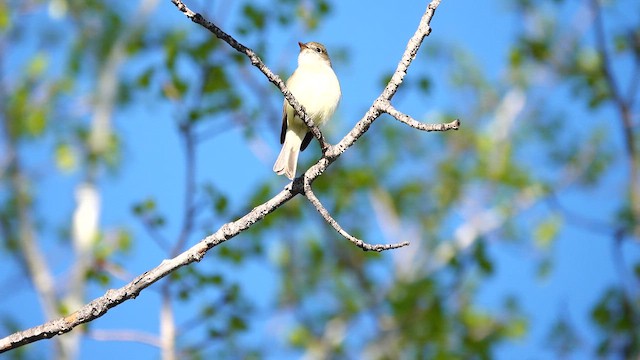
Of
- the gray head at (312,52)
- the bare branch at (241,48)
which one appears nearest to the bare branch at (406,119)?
the bare branch at (241,48)

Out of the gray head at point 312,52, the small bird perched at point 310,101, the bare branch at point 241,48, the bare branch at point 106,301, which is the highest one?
the gray head at point 312,52

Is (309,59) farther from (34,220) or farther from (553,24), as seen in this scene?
(553,24)

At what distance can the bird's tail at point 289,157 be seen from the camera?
522 centimetres

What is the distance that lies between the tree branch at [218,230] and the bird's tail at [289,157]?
4.38ft

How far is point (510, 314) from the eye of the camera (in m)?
14.8

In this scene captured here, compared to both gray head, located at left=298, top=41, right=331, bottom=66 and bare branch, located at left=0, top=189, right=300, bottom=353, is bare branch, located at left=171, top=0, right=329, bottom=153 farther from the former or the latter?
gray head, located at left=298, top=41, right=331, bottom=66

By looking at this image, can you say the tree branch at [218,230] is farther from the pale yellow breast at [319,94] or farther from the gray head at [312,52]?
the gray head at [312,52]

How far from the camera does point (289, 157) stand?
18.1ft

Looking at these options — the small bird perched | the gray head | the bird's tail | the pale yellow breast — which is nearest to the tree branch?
the bird's tail

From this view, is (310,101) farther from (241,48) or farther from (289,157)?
(241,48)

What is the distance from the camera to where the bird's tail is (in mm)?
5219

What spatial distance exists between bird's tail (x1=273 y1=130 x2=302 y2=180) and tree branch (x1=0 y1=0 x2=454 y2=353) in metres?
1.33

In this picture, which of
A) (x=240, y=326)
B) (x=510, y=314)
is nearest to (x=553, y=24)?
(x=510, y=314)

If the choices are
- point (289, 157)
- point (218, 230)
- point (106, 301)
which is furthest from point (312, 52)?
point (106, 301)
